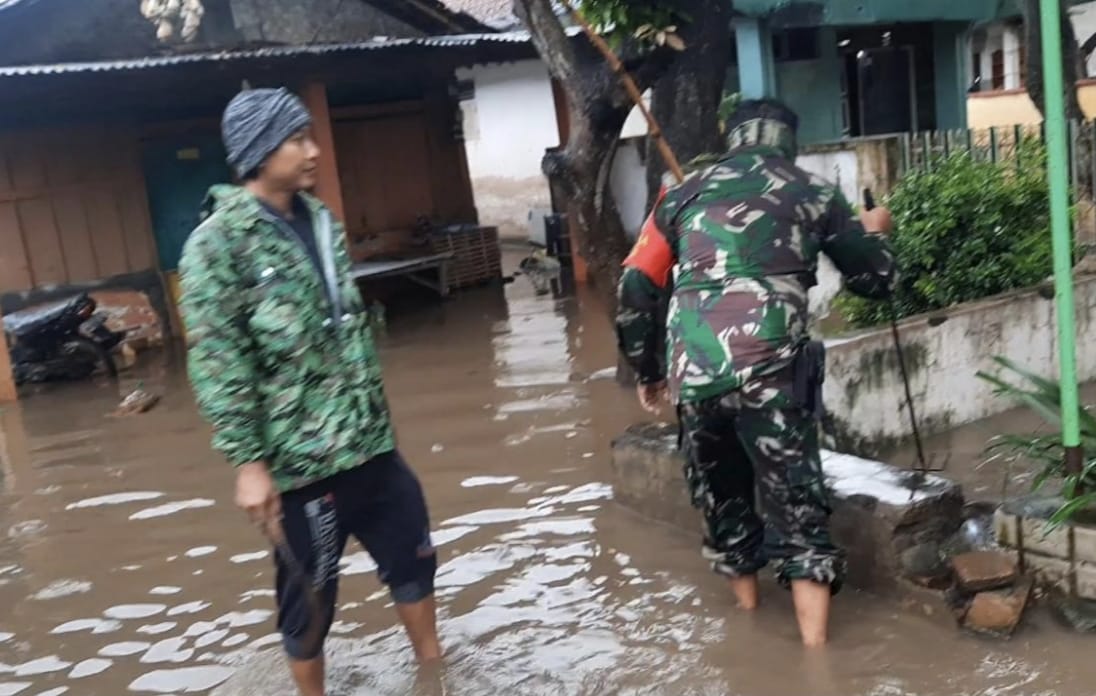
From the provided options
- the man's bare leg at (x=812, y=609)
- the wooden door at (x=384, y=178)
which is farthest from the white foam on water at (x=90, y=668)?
the wooden door at (x=384, y=178)

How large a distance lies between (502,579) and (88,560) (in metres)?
2.20

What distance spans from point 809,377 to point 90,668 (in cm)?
287

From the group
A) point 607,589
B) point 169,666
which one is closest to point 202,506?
point 169,666

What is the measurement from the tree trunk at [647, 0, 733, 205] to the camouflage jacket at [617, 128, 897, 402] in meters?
2.99

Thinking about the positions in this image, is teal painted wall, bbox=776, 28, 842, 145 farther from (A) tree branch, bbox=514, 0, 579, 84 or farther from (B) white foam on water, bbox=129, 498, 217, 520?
(B) white foam on water, bbox=129, 498, 217, 520

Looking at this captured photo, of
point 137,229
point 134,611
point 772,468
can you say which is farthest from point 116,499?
point 137,229

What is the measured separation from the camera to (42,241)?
38.8 feet

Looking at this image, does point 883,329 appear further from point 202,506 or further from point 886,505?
point 202,506

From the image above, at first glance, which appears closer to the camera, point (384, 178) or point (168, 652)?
point (168, 652)

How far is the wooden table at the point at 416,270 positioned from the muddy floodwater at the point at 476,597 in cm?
464

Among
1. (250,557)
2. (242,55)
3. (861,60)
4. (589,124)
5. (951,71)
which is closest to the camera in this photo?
(250,557)

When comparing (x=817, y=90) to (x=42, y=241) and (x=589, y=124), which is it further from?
(x=42, y=241)

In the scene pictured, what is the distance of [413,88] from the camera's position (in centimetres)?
1453

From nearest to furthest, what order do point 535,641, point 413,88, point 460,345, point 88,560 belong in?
point 535,641
point 88,560
point 460,345
point 413,88
